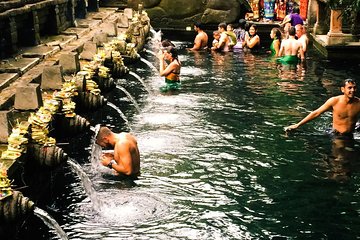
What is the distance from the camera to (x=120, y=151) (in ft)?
33.1

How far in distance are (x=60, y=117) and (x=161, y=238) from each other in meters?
3.22

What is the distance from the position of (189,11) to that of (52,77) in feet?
69.8

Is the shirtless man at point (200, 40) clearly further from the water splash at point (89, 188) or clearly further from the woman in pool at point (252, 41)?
the water splash at point (89, 188)

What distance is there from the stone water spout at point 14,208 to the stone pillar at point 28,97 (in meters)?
2.84

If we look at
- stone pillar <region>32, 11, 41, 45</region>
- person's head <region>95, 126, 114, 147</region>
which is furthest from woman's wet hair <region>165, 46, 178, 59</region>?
person's head <region>95, 126, 114, 147</region>

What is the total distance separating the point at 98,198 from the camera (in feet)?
31.5

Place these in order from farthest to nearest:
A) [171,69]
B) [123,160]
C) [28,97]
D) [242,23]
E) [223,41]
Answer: [242,23] < [223,41] < [171,69] < [123,160] < [28,97]

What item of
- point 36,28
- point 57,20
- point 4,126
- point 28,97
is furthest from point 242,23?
point 4,126

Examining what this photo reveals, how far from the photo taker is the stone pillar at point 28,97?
9.49 m

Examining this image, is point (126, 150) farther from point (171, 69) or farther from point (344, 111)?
point (171, 69)

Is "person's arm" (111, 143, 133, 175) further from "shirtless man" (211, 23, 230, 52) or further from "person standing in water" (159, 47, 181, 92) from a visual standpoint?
"shirtless man" (211, 23, 230, 52)

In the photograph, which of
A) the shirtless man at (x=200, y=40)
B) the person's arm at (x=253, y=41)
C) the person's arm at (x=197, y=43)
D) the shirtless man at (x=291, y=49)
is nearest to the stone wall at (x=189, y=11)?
the person's arm at (x=253, y=41)

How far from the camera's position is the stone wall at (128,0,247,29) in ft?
101

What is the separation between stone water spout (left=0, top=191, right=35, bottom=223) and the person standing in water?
9.98 m
